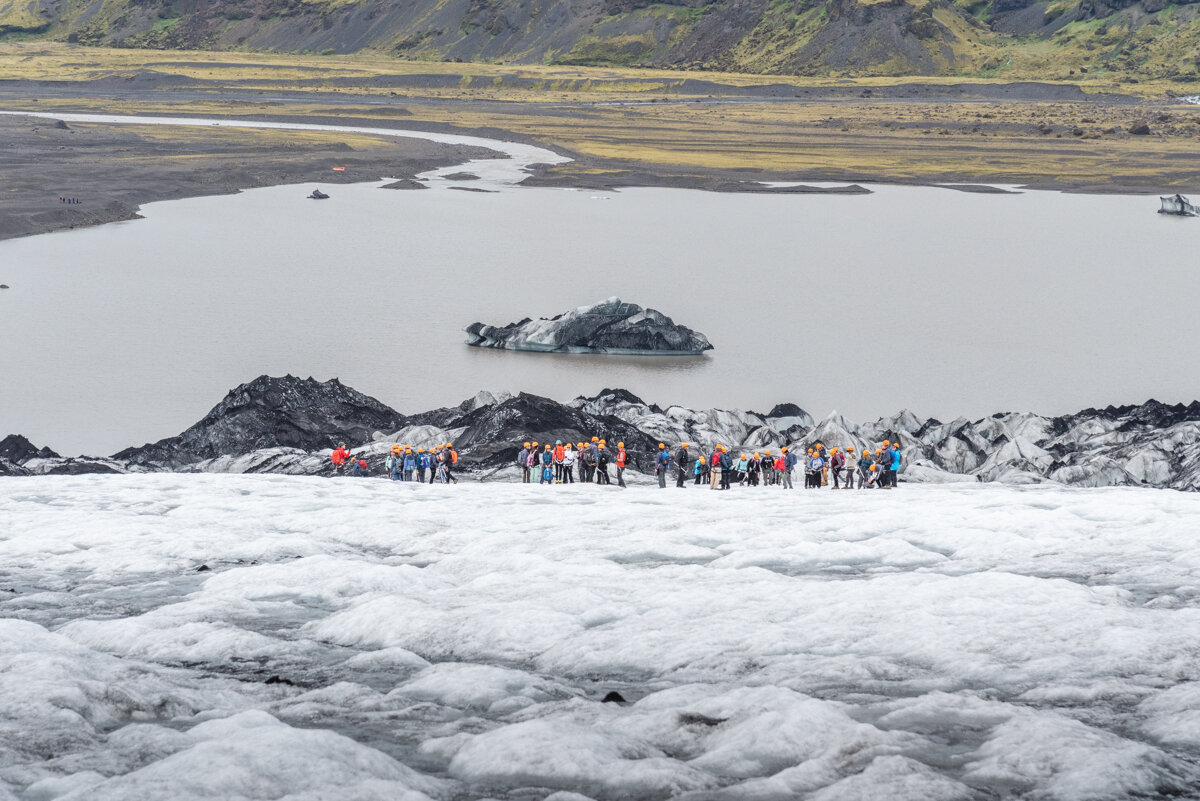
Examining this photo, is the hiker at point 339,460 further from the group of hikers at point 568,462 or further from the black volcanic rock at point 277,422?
the group of hikers at point 568,462

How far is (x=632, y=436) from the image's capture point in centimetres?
4153

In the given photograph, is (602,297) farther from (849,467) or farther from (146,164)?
(146,164)

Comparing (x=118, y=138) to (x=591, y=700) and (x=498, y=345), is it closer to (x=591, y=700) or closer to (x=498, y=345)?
(x=498, y=345)

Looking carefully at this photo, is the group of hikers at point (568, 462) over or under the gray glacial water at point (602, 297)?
under

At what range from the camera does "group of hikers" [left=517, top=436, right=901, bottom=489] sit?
116 feet

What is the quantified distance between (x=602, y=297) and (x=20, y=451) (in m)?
35.9

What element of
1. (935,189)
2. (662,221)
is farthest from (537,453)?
(935,189)

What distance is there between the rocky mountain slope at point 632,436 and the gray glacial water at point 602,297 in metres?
3.46

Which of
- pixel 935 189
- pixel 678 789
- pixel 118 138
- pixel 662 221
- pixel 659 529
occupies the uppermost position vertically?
pixel 118 138

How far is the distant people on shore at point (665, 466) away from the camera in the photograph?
35688 mm

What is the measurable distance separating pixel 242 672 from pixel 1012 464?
1076 inches

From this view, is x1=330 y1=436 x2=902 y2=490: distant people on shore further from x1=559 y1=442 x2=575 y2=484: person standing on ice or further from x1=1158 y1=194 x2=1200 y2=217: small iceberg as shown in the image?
x1=1158 y1=194 x2=1200 y2=217: small iceberg

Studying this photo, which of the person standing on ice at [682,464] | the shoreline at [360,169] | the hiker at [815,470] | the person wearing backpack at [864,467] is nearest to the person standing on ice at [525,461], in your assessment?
the person standing on ice at [682,464]

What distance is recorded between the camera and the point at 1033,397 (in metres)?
49.2
